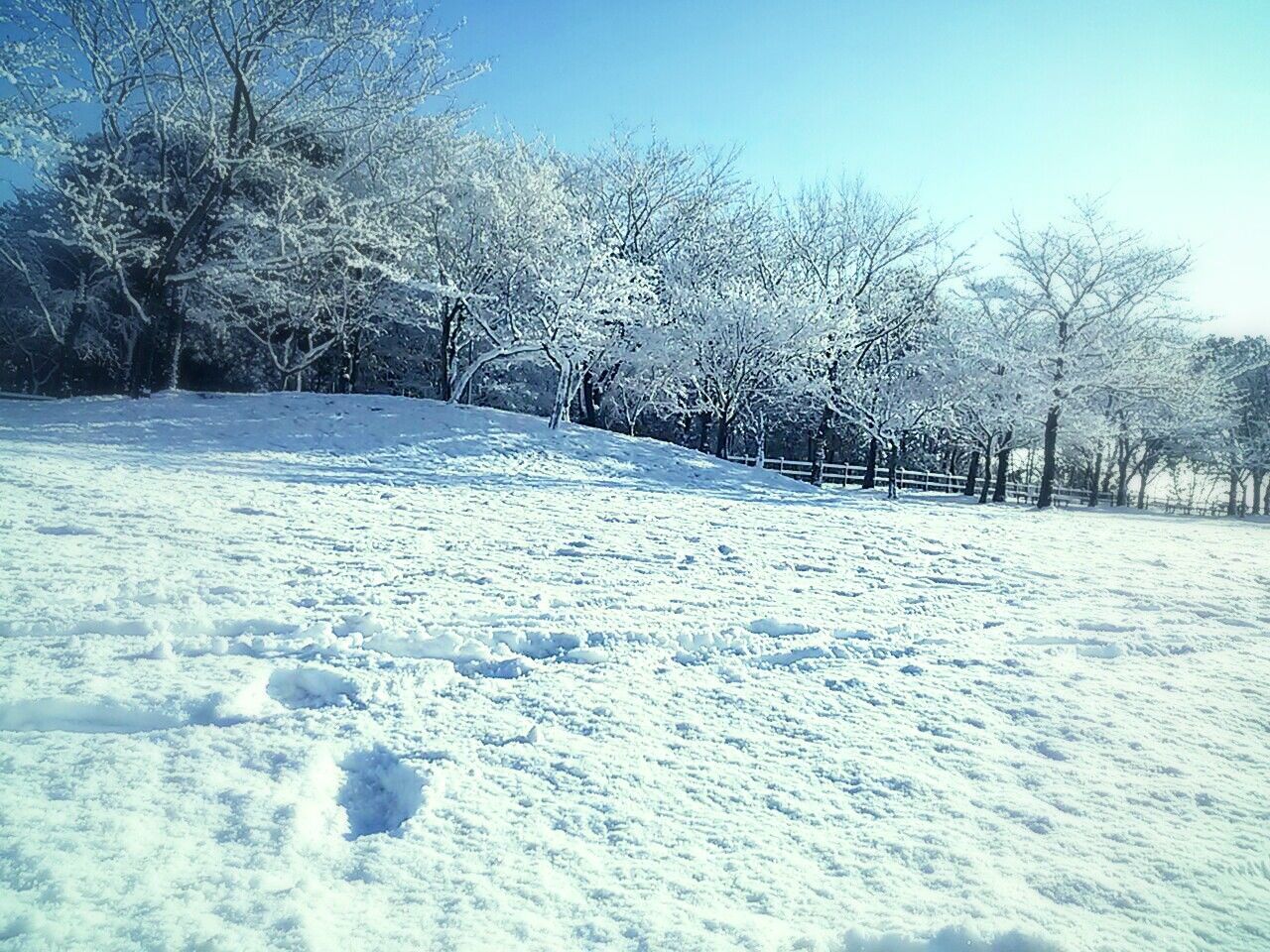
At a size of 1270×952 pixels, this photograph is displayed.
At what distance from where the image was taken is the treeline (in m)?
15.3

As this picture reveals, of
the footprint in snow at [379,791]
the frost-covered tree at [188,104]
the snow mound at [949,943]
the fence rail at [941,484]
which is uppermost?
the frost-covered tree at [188,104]

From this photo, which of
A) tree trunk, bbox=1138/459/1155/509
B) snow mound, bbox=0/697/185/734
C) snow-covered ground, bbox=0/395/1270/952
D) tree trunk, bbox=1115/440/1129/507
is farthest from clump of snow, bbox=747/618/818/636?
tree trunk, bbox=1138/459/1155/509

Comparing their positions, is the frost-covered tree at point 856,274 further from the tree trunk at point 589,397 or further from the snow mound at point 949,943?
the snow mound at point 949,943

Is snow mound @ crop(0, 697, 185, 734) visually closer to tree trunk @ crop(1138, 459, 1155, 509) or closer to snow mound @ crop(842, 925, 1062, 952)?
snow mound @ crop(842, 925, 1062, 952)

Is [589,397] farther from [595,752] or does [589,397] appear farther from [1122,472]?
[1122,472]

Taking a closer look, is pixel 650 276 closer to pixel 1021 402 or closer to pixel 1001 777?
pixel 1021 402

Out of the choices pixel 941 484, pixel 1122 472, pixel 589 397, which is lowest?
pixel 941 484

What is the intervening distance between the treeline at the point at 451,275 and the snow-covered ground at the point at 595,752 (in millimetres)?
12070

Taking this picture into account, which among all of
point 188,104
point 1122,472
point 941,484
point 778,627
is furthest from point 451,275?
point 1122,472

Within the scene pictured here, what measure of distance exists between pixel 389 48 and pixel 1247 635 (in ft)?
61.0

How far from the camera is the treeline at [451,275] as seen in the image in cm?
1531

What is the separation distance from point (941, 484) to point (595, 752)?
36.8 m

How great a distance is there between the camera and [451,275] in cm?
1892

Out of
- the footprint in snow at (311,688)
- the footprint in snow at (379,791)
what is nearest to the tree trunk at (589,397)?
the footprint in snow at (311,688)
